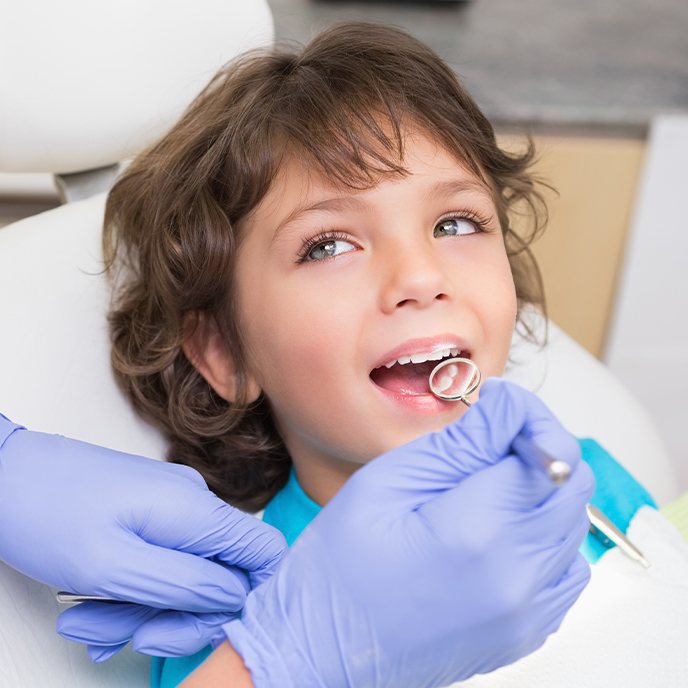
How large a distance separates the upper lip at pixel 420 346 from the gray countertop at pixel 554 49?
3.21 ft

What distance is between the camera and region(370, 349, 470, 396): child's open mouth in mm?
973

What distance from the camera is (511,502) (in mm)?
705

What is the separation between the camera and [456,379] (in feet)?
3.19

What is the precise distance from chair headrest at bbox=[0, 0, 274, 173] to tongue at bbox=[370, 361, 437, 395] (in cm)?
52

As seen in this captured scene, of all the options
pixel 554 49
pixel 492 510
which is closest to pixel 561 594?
pixel 492 510

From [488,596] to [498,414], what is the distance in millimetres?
139

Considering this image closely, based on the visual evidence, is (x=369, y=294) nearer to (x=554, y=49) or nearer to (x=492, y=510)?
(x=492, y=510)

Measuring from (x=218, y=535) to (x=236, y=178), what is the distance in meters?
0.41

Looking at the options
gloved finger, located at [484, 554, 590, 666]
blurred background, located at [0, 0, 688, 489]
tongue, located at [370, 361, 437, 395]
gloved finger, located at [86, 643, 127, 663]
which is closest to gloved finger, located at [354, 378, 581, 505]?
gloved finger, located at [484, 554, 590, 666]

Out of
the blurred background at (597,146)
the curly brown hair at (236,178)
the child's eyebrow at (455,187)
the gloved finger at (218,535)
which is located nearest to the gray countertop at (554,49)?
the blurred background at (597,146)

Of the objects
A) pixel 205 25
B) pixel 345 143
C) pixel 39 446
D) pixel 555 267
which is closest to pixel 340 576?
pixel 39 446

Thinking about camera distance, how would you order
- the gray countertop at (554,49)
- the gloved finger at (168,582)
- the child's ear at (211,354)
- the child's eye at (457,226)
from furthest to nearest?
the gray countertop at (554,49) < the child's ear at (211,354) < the child's eye at (457,226) < the gloved finger at (168,582)

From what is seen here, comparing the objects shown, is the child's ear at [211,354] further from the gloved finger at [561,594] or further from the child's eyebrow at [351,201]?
the gloved finger at [561,594]

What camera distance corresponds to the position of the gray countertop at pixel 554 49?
1.86 m
